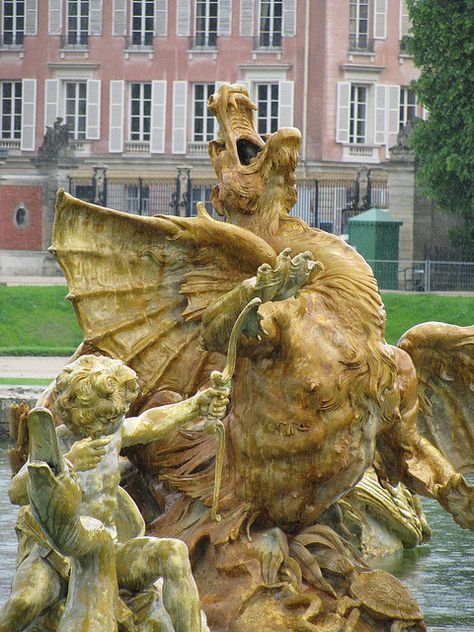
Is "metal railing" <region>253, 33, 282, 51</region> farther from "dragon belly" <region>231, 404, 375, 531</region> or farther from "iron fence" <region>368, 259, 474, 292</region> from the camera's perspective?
"dragon belly" <region>231, 404, 375, 531</region>

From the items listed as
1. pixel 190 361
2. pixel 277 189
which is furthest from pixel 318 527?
pixel 277 189

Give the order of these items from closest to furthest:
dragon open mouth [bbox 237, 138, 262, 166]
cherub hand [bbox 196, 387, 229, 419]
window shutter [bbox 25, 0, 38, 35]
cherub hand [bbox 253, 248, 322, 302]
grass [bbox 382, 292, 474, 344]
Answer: cherub hand [bbox 196, 387, 229, 419], cherub hand [bbox 253, 248, 322, 302], dragon open mouth [bbox 237, 138, 262, 166], grass [bbox 382, 292, 474, 344], window shutter [bbox 25, 0, 38, 35]

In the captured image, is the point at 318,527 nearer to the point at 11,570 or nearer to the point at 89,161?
the point at 11,570

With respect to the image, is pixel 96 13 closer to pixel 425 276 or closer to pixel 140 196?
pixel 140 196

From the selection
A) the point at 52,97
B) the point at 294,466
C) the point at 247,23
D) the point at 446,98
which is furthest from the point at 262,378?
the point at 52,97

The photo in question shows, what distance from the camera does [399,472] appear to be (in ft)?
30.7

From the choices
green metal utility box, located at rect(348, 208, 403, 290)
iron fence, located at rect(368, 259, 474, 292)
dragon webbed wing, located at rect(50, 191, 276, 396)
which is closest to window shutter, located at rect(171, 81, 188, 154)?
green metal utility box, located at rect(348, 208, 403, 290)

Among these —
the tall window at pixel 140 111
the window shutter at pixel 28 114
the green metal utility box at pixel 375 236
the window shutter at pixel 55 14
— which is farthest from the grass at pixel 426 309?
the window shutter at pixel 55 14

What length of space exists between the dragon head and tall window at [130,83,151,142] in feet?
189

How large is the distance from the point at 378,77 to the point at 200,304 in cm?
5825

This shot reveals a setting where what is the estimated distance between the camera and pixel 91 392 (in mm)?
7086

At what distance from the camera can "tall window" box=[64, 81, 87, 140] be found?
67.6m

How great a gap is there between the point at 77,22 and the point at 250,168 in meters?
59.4

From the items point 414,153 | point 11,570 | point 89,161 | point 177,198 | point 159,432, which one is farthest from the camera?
point 89,161
